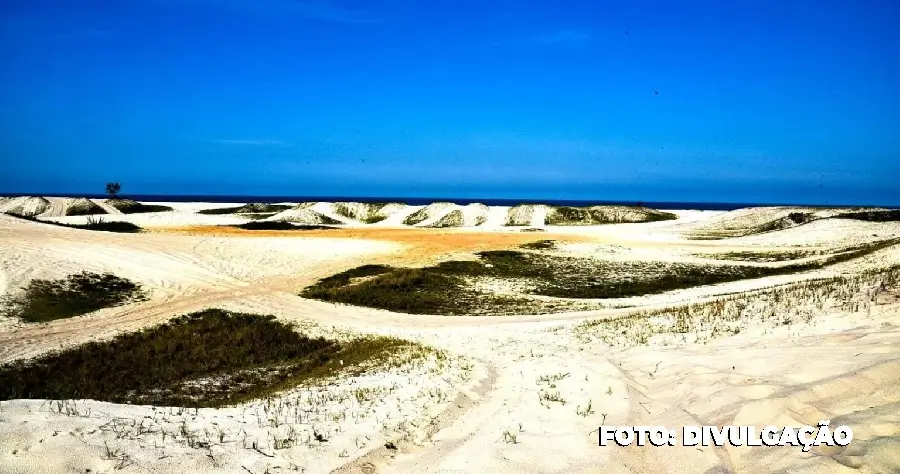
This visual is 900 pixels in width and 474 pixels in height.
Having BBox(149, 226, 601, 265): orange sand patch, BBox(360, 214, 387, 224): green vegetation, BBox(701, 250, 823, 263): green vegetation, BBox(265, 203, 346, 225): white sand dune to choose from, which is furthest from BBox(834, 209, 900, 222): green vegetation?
BBox(265, 203, 346, 225): white sand dune

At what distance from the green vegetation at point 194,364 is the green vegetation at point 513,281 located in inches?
286

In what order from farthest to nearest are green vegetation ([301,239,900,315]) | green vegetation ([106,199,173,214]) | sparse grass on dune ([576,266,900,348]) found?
1. green vegetation ([106,199,173,214])
2. green vegetation ([301,239,900,315])
3. sparse grass on dune ([576,266,900,348])

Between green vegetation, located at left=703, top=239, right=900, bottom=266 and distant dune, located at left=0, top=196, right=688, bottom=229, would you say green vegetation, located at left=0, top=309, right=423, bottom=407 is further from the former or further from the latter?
distant dune, located at left=0, top=196, right=688, bottom=229

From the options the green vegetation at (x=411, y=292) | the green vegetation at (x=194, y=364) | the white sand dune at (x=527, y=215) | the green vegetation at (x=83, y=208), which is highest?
the white sand dune at (x=527, y=215)

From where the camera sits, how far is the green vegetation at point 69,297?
20.2 metres

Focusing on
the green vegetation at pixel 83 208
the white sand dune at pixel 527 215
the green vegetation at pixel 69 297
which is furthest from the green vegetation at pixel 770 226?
the green vegetation at pixel 83 208

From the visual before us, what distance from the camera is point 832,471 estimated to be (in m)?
5.05

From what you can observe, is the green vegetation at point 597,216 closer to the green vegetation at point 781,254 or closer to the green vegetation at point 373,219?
the green vegetation at point 373,219

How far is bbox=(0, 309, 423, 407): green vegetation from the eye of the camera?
42.0 feet

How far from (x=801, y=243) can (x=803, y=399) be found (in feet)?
156

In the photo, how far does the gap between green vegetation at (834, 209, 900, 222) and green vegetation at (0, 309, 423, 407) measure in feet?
190

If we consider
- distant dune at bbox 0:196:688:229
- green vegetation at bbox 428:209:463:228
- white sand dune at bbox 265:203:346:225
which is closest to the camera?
distant dune at bbox 0:196:688:229

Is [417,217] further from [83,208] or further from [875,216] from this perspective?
[875,216]

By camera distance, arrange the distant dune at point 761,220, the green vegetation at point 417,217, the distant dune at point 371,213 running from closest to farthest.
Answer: the distant dune at point 761,220 < the distant dune at point 371,213 < the green vegetation at point 417,217
